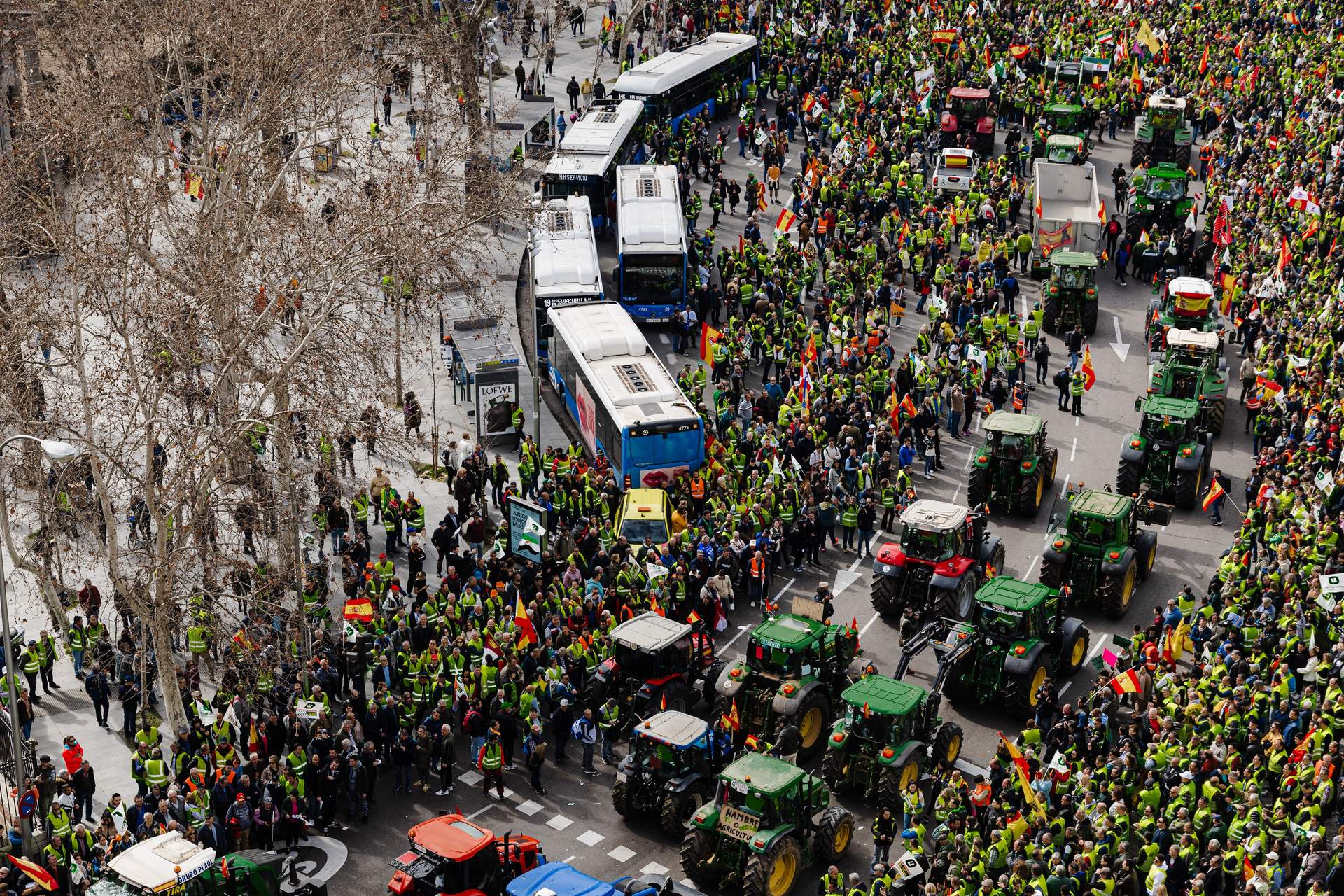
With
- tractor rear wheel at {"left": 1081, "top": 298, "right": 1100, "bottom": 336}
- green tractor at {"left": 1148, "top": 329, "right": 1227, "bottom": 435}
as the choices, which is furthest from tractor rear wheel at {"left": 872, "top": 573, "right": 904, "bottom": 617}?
tractor rear wheel at {"left": 1081, "top": 298, "right": 1100, "bottom": 336}

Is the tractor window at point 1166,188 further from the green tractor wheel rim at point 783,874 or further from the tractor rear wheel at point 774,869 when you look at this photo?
the green tractor wheel rim at point 783,874

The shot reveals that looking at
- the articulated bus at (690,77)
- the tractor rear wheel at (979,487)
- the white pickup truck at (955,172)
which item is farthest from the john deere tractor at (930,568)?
the articulated bus at (690,77)

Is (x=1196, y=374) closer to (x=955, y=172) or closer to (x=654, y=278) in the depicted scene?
(x=654, y=278)

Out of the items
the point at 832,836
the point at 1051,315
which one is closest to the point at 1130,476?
the point at 1051,315

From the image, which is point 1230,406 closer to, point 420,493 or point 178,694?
point 420,493

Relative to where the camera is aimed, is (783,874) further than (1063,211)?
No

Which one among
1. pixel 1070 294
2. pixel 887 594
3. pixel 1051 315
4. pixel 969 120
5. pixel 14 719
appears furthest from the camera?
pixel 969 120
